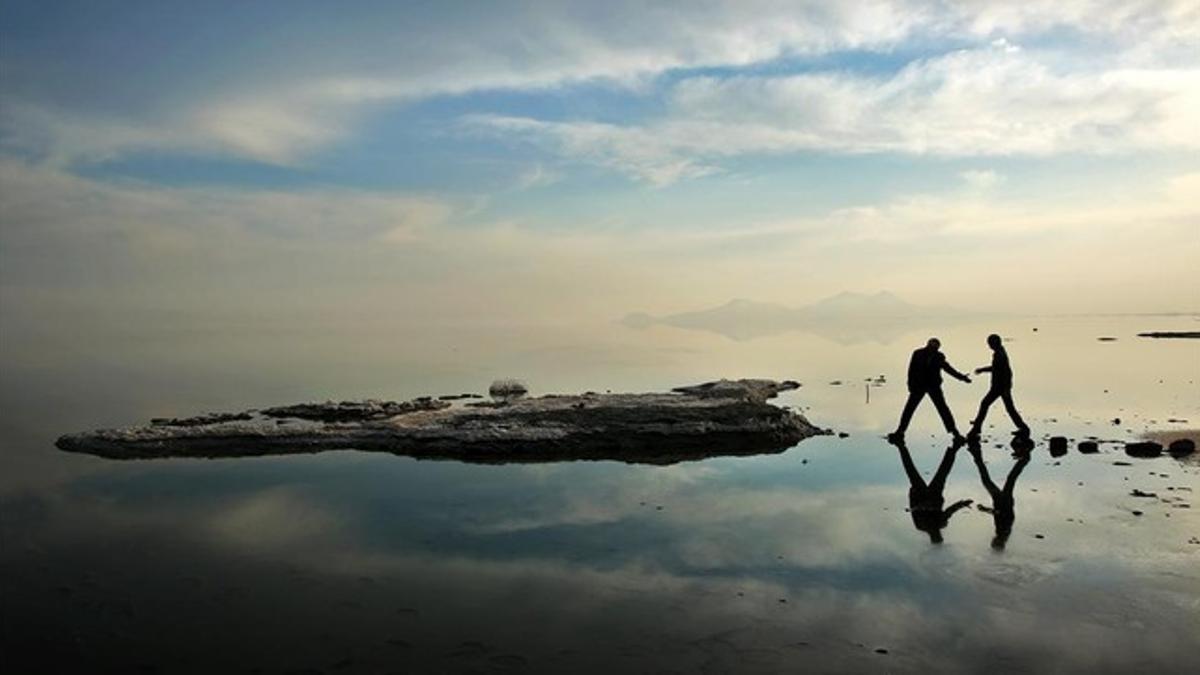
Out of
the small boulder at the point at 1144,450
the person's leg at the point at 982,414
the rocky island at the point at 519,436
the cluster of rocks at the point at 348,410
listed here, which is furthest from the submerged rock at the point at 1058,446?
the cluster of rocks at the point at 348,410

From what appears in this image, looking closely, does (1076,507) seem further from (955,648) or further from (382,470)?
(382,470)

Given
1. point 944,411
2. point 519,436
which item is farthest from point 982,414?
point 519,436

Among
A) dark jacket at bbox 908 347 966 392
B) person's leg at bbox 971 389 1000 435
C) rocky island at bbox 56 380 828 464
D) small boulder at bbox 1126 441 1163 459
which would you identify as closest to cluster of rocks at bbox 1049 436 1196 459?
small boulder at bbox 1126 441 1163 459

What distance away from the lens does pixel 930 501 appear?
647 inches

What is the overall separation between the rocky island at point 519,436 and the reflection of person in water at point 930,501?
488cm

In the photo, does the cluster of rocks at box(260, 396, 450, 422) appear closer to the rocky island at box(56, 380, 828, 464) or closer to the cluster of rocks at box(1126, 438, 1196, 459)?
the rocky island at box(56, 380, 828, 464)

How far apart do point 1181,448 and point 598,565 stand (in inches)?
697

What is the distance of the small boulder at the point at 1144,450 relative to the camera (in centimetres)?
2086

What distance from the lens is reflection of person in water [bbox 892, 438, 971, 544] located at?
47.6 feet

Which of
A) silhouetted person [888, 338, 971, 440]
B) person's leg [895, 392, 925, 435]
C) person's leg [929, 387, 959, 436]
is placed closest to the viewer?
person's leg [929, 387, 959, 436]

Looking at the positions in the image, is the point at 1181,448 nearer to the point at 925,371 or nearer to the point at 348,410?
the point at 925,371

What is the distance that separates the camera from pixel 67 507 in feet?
57.4

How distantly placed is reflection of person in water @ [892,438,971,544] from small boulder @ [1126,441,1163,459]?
461 centimetres

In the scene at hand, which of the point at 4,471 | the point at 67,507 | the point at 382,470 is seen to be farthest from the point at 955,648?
the point at 4,471
